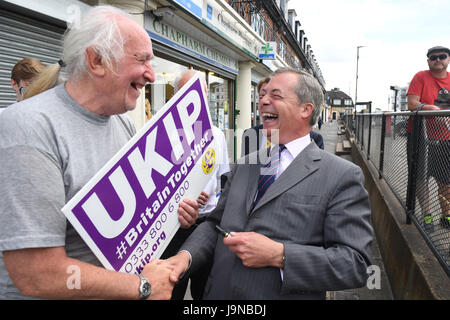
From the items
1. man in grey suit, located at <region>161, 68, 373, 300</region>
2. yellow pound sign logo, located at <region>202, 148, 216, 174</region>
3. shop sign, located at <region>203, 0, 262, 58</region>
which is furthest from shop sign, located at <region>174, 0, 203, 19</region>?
man in grey suit, located at <region>161, 68, 373, 300</region>

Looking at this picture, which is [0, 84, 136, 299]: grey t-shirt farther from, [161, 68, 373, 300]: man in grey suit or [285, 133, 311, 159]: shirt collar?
[285, 133, 311, 159]: shirt collar

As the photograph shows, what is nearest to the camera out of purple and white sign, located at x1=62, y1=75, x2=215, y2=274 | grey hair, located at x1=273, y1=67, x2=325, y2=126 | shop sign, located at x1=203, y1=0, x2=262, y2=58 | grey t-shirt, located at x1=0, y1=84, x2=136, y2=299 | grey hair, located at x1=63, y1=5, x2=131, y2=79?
grey t-shirt, located at x1=0, y1=84, x2=136, y2=299

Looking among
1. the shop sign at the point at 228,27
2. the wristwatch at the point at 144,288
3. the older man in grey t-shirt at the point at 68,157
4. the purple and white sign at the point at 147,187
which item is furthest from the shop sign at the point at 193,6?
the wristwatch at the point at 144,288

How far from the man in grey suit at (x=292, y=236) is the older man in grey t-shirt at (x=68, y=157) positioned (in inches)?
15.0

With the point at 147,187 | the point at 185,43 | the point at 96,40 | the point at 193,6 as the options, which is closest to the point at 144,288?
the point at 147,187

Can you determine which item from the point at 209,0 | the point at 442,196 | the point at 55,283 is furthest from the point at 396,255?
the point at 209,0

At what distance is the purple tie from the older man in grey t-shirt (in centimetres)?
67

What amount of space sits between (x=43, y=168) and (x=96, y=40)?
1.83 ft

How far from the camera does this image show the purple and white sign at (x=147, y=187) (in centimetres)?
115

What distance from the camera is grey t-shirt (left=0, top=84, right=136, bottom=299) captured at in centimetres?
99

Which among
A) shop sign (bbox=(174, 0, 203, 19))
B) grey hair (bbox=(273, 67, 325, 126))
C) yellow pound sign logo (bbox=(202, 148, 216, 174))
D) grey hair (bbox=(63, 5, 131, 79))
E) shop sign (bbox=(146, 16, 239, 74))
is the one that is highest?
shop sign (bbox=(174, 0, 203, 19))

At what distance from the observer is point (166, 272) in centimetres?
135

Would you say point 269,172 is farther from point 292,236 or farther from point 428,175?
point 428,175

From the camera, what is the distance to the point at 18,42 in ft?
13.5
